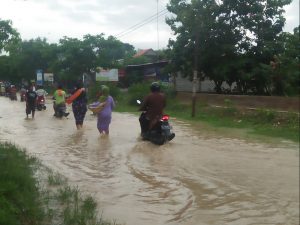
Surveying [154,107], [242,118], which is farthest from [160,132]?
[242,118]

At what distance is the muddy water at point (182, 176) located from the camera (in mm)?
5254

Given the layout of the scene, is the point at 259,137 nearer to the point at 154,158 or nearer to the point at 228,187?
the point at 154,158

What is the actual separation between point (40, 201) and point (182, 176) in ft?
8.62

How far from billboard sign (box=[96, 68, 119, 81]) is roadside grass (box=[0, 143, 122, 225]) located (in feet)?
86.9

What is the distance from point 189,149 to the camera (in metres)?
9.89

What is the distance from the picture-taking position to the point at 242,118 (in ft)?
44.9

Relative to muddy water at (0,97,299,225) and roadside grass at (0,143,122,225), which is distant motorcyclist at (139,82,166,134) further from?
roadside grass at (0,143,122,225)

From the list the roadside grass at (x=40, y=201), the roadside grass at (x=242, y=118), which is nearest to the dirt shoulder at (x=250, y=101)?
the roadside grass at (x=242, y=118)

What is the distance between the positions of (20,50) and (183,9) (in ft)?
105

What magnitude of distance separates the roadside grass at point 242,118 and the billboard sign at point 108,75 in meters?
11.3

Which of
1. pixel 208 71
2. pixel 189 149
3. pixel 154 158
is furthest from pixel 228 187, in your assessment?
pixel 208 71

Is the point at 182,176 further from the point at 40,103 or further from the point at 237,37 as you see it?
the point at 40,103

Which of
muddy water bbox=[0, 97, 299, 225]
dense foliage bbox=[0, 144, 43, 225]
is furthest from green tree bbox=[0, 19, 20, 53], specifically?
dense foliage bbox=[0, 144, 43, 225]

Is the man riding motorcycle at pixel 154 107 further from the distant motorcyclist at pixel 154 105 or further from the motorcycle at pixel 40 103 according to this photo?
the motorcycle at pixel 40 103
